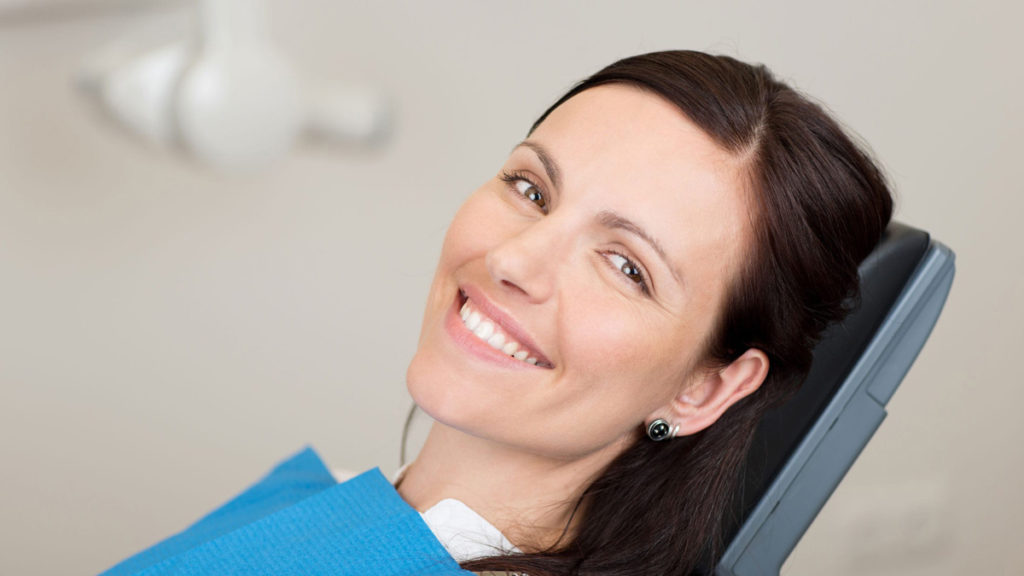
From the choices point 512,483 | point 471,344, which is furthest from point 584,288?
point 512,483

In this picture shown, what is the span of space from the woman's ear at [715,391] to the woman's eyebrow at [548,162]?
24 cm

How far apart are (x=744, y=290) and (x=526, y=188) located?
0.73 feet

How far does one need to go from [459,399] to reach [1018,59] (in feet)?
4.05

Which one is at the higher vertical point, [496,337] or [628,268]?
[628,268]

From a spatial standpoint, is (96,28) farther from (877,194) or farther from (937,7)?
(937,7)

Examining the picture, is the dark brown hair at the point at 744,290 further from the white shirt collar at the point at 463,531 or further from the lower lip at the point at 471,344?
the lower lip at the point at 471,344

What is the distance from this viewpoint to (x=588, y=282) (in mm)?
908

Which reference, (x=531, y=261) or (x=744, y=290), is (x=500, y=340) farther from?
(x=744, y=290)

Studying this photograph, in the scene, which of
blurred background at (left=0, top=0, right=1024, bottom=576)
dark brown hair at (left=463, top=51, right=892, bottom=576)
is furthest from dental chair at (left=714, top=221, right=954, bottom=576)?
blurred background at (left=0, top=0, right=1024, bottom=576)

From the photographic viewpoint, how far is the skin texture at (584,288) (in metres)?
0.91

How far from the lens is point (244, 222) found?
161cm

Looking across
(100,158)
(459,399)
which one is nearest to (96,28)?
(100,158)

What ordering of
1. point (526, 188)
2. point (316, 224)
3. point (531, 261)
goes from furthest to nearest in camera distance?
point (316, 224) < point (526, 188) < point (531, 261)

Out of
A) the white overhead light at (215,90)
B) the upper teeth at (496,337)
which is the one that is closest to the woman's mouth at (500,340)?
the upper teeth at (496,337)
